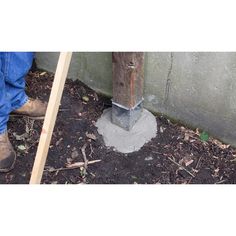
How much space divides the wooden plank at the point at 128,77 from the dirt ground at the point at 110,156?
0.33m

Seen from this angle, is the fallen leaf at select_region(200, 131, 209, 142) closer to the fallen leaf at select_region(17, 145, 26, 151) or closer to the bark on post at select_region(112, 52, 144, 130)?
the bark on post at select_region(112, 52, 144, 130)

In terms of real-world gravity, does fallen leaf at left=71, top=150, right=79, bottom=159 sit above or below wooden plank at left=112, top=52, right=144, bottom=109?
below

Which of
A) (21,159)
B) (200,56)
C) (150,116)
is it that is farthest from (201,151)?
(21,159)

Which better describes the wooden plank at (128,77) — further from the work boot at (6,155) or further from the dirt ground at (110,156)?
the work boot at (6,155)

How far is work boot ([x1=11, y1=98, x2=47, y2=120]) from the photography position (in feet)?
9.84

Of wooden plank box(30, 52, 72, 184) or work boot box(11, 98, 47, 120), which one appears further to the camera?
work boot box(11, 98, 47, 120)

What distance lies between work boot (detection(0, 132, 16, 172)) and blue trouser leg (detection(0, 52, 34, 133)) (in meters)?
0.07

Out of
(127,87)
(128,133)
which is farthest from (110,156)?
(127,87)

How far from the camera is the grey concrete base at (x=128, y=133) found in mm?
2838

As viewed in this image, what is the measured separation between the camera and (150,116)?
2977mm

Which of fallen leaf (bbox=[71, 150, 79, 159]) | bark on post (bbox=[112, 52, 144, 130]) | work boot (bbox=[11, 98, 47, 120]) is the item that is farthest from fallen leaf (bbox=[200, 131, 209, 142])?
work boot (bbox=[11, 98, 47, 120])

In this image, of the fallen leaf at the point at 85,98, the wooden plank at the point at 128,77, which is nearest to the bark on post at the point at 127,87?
the wooden plank at the point at 128,77

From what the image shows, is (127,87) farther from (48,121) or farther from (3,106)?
(48,121)

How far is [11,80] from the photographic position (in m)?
2.79
